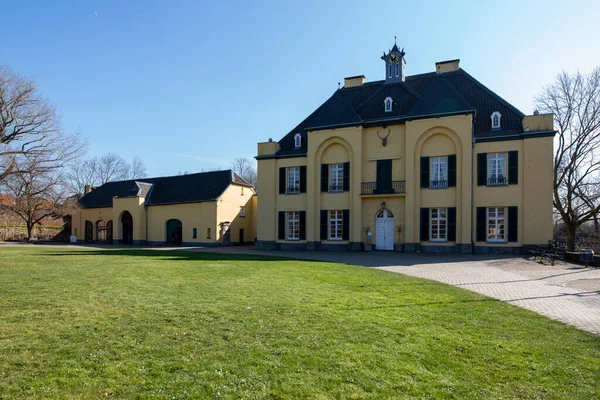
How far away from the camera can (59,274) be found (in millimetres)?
12398

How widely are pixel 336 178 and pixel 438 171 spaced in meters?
6.83

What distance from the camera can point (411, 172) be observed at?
987 inches

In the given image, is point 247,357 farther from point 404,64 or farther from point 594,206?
point 594,206

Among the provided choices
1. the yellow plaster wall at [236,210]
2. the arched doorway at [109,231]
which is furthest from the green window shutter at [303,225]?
the arched doorway at [109,231]

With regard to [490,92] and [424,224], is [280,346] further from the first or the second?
[490,92]

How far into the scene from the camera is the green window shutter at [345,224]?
2692 centimetres

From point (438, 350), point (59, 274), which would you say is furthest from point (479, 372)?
point (59, 274)

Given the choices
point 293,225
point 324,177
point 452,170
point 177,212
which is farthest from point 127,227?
point 452,170

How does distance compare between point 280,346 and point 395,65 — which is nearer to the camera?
point 280,346

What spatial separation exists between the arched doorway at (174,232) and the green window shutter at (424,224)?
22.5 metres

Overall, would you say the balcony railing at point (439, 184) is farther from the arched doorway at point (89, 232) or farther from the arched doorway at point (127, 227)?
the arched doorway at point (89, 232)

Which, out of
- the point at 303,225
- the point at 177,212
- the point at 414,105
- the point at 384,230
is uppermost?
the point at 414,105

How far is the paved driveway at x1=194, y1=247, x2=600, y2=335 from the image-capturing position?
8344 mm

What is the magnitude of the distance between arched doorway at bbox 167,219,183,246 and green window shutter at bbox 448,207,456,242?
24.0 meters
